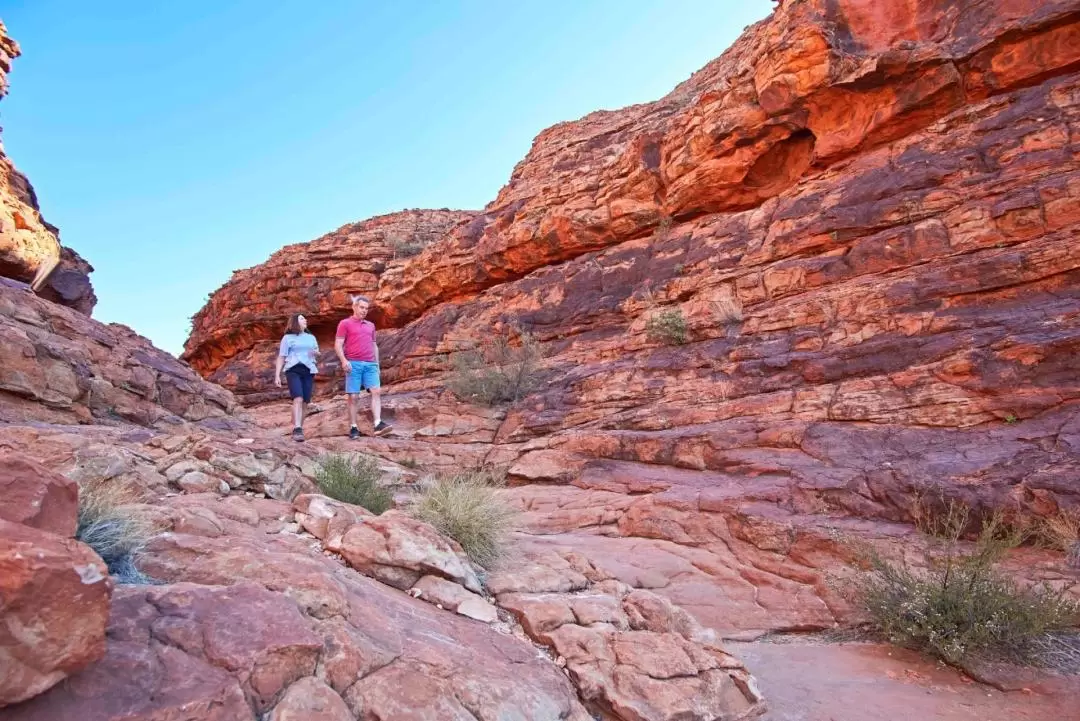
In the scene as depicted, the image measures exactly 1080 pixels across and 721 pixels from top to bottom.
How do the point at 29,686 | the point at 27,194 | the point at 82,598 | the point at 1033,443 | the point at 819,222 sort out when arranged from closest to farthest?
1. the point at 29,686
2. the point at 82,598
3. the point at 1033,443
4. the point at 819,222
5. the point at 27,194

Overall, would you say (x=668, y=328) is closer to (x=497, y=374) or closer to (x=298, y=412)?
(x=497, y=374)

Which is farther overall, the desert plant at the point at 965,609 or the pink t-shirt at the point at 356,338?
the pink t-shirt at the point at 356,338

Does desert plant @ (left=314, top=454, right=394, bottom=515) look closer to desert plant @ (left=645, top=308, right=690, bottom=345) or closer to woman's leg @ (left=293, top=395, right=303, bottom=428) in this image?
woman's leg @ (left=293, top=395, right=303, bottom=428)

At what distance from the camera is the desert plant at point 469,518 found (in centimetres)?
488

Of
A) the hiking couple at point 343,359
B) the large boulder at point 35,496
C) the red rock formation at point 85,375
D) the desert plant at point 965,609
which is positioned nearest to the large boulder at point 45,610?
the large boulder at point 35,496

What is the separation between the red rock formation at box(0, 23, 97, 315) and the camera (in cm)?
1031

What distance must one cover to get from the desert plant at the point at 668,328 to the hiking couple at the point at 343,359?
562cm

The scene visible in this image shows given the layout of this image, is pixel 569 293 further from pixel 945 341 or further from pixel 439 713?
pixel 439 713

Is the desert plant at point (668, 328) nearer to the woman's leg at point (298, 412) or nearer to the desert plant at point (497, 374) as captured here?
the desert plant at point (497, 374)

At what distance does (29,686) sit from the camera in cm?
166

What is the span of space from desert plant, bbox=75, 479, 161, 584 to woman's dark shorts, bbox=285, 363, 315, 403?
5385 mm

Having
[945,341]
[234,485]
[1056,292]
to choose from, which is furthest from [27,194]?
[1056,292]

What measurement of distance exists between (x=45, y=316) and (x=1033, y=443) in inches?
488

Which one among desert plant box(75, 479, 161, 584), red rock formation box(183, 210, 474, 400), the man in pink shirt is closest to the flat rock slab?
desert plant box(75, 479, 161, 584)
